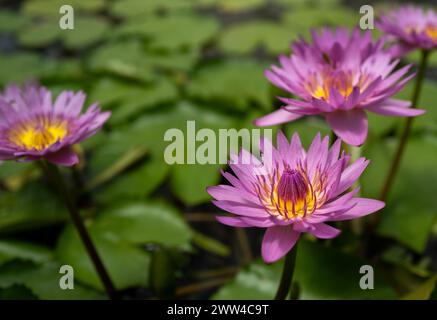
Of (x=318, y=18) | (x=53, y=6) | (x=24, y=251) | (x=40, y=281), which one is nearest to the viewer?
(x=40, y=281)

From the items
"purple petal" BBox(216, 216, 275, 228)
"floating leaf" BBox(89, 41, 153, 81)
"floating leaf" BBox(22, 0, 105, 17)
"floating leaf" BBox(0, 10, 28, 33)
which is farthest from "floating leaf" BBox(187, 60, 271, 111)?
"floating leaf" BBox(0, 10, 28, 33)

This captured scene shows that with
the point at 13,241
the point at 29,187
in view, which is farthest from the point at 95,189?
the point at 13,241

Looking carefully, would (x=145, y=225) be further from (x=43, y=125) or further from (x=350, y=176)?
(x=350, y=176)

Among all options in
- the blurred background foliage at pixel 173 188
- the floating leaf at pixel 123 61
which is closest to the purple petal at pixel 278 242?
the blurred background foliage at pixel 173 188

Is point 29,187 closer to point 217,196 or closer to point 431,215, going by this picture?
point 217,196

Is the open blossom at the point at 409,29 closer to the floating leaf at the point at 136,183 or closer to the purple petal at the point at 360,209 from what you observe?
the purple petal at the point at 360,209

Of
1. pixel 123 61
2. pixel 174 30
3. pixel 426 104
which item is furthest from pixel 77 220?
pixel 174 30

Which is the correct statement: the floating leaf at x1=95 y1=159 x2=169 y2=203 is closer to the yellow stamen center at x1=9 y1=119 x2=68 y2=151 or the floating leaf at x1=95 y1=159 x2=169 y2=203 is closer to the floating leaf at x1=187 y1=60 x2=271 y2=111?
the floating leaf at x1=187 y1=60 x2=271 y2=111
